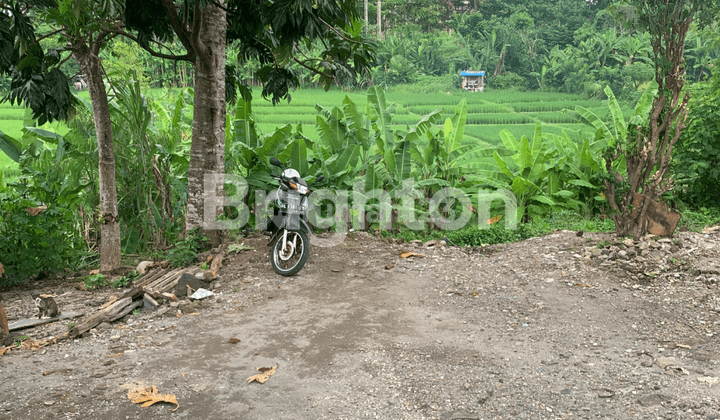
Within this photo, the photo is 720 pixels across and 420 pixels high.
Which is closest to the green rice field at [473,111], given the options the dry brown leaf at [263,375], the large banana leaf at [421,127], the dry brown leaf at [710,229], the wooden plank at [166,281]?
the large banana leaf at [421,127]

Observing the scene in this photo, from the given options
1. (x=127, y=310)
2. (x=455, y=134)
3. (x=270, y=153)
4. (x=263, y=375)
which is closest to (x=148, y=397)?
(x=263, y=375)

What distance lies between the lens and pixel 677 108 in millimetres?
5594

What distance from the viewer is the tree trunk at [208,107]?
5.43m

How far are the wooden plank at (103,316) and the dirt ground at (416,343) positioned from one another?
71mm

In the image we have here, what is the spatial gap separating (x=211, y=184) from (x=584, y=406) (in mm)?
3896

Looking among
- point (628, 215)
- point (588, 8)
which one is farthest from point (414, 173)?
point (588, 8)

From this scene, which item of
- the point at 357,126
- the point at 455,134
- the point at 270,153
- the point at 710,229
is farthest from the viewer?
the point at 455,134

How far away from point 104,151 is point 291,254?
2013 mm

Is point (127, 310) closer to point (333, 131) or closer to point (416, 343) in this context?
point (416, 343)

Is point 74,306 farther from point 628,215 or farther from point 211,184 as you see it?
A: point 628,215

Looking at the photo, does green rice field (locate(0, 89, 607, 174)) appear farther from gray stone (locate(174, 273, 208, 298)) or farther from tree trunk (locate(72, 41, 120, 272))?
gray stone (locate(174, 273, 208, 298))

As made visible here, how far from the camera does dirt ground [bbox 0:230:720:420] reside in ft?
9.75

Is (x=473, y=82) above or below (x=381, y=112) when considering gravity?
above

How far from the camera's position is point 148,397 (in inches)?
118
